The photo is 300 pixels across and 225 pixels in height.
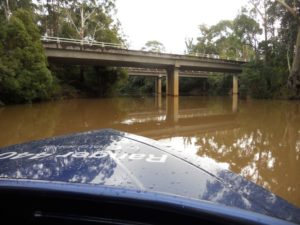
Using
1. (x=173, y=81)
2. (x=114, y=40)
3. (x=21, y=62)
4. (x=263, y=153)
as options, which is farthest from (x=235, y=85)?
(x=263, y=153)

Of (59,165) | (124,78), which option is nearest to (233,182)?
(59,165)

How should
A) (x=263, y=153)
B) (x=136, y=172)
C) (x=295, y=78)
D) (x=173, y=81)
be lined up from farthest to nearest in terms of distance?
(x=173, y=81) < (x=295, y=78) < (x=263, y=153) < (x=136, y=172)

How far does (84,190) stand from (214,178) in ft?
2.17

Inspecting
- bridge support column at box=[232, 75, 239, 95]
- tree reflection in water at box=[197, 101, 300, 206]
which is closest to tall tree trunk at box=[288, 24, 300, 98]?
bridge support column at box=[232, 75, 239, 95]

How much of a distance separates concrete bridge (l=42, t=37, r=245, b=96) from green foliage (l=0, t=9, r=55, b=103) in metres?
2.14

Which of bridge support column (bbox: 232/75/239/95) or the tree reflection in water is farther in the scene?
bridge support column (bbox: 232/75/239/95)

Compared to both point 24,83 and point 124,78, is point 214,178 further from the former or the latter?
point 124,78

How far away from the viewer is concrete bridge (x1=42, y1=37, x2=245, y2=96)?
2175 centimetres

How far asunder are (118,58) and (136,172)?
77.2ft

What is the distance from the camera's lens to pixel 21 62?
18406 mm

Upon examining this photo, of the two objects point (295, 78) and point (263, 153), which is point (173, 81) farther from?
point (263, 153)

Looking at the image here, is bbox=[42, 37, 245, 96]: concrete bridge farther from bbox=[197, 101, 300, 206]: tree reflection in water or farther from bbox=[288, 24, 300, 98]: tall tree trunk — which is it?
bbox=[197, 101, 300, 206]: tree reflection in water

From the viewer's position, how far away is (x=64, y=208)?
1.21 meters

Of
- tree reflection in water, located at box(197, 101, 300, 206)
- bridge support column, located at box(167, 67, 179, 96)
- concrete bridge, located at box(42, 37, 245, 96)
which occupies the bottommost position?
tree reflection in water, located at box(197, 101, 300, 206)
